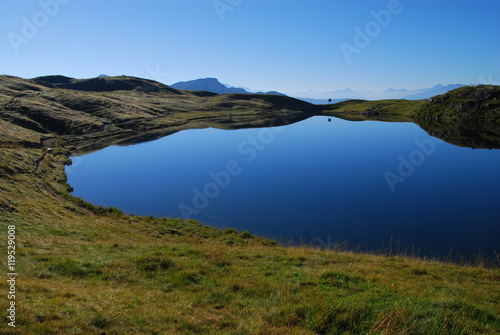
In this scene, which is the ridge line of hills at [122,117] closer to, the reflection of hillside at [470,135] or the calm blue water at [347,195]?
the reflection of hillside at [470,135]

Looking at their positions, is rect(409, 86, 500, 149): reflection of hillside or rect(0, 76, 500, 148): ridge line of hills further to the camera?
rect(0, 76, 500, 148): ridge line of hills

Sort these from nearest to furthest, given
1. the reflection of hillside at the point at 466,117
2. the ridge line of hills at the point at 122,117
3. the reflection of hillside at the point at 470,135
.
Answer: the reflection of hillside at the point at 470,135 < the reflection of hillside at the point at 466,117 < the ridge line of hills at the point at 122,117

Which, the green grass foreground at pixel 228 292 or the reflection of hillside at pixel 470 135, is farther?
the reflection of hillside at pixel 470 135

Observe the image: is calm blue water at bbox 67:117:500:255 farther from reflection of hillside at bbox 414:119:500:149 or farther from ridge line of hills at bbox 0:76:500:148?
ridge line of hills at bbox 0:76:500:148

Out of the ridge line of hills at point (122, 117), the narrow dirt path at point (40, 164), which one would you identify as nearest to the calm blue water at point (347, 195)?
the narrow dirt path at point (40, 164)

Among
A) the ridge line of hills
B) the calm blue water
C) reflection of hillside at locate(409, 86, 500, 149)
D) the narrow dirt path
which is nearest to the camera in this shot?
the calm blue water

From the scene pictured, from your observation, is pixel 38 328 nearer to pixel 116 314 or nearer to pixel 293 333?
pixel 116 314

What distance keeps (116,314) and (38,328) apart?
1.95m

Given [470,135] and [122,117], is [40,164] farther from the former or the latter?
[470,135]

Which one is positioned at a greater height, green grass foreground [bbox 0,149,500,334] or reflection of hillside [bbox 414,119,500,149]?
reflection of hillside [bbox 414,119,500,149]

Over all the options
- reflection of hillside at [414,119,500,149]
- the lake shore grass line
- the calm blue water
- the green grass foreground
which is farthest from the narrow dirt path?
reflection of hillside at [414,119,500,149]

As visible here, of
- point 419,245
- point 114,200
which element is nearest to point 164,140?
point 114,200

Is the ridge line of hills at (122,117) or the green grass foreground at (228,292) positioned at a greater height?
the ridge line of hills at (122,117)

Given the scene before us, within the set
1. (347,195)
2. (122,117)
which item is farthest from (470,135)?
(122,117)
